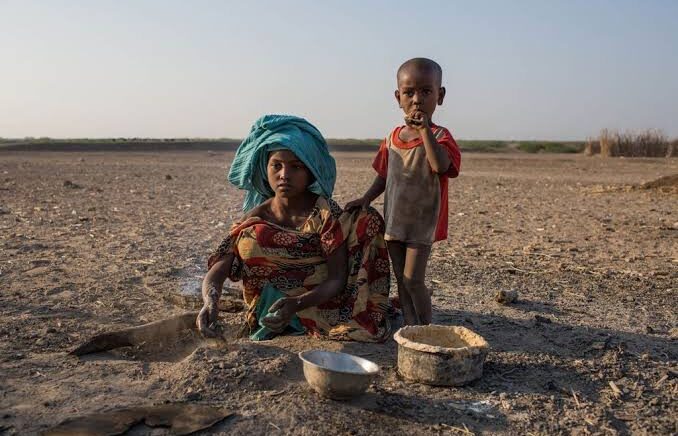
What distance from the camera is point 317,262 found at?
13.1 feet

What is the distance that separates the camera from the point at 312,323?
396 cm

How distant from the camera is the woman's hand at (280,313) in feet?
11.5

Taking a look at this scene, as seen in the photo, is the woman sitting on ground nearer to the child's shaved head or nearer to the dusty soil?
the dusty soil

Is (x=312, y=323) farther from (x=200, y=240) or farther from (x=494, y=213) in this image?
(x=494, y=213)

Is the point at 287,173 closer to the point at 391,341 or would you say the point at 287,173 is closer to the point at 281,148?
the point at 281,148

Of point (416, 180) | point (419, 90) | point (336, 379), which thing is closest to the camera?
point (336, 379)

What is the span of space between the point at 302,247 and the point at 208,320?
0.69 m

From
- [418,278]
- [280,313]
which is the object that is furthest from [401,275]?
[280,313]

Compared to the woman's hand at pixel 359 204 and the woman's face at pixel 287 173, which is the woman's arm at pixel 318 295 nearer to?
the woman's hand at pixel 359 204

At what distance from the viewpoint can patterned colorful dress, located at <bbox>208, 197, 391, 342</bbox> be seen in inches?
154

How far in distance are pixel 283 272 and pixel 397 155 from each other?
918 mm

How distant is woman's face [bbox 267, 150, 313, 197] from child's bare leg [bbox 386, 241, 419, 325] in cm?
62

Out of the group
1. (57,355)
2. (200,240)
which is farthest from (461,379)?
(200,240)

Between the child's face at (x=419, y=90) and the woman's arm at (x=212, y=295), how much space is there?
1.31 m
